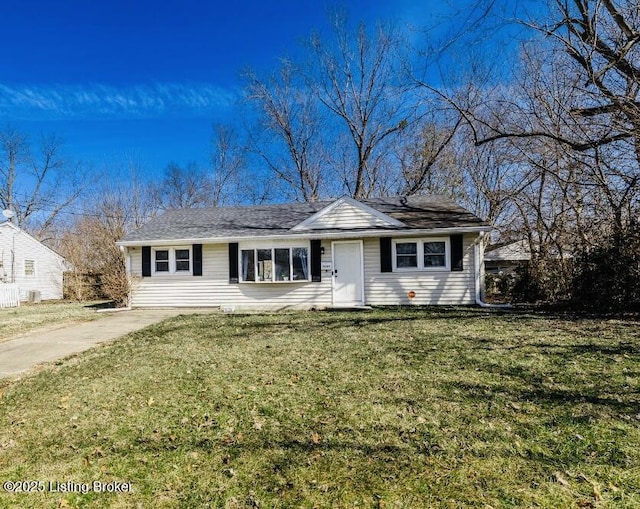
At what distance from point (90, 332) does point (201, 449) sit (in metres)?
6.76

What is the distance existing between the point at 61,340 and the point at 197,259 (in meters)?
5.31

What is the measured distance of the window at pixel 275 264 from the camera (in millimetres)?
11977

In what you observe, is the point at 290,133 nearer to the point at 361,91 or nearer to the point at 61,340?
the point at 361,91

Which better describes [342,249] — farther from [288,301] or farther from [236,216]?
[236,216]

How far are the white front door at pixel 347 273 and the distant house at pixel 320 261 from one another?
32 mm

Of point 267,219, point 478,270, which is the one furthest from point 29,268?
point 478,270

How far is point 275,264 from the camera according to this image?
1206cm

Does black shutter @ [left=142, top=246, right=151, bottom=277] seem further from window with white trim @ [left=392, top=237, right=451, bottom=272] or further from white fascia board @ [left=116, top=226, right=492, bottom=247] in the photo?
window with white trim @ [left=392, top=237, right=451, bottom=272]

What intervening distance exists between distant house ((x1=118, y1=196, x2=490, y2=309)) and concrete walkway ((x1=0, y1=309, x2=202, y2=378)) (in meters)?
1.82

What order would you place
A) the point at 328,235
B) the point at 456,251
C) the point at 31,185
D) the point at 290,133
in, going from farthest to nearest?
1. the point at 31,185
2. the point at 290,133
3. the point at 328,235
4. the point at 456,251

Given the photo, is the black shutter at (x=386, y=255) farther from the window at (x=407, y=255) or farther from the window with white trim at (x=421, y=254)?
the window at (x=407, y=255)

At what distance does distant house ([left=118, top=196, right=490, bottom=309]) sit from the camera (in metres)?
11.6

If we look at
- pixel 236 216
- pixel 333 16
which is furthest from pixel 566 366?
pixel 333 16

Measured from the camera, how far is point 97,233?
58.8 feet
